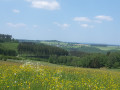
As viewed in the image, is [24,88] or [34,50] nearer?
[24,88]

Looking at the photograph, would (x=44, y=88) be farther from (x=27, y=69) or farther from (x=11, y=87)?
(x=27, y=69)

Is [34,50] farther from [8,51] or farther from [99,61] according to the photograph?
[99,61]

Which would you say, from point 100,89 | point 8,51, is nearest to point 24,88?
point 100,89

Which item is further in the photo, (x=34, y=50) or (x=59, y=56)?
(x=34, y=50)

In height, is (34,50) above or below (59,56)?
above

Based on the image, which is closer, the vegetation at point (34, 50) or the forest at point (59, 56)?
the forest at point (59, 56)

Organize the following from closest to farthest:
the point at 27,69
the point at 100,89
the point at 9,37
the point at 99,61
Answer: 1. the point at 100,89
2. the point at 27,69
3. the point at 99,61
4. the point at 9,37

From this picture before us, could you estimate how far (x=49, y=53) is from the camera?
153 meters

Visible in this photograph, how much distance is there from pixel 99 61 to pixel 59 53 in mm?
66575

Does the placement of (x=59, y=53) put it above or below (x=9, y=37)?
below

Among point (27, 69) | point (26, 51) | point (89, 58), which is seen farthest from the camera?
point (26, 51)

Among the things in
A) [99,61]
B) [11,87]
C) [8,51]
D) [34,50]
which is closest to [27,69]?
[11,87]

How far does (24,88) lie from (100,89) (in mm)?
3497

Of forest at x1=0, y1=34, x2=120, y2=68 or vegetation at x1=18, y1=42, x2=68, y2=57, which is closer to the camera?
forest at x1=0, y1=34, x2=120, y2=68
